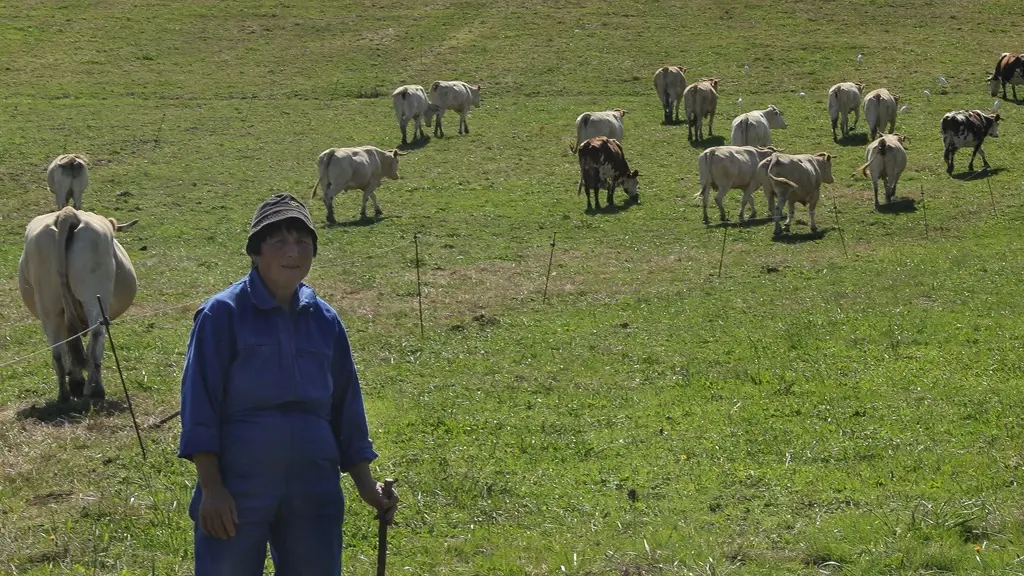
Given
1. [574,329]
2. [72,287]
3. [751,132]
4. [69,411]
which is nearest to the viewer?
[69,411]

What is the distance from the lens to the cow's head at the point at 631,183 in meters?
27.8

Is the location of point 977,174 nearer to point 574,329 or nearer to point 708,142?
point 708,142

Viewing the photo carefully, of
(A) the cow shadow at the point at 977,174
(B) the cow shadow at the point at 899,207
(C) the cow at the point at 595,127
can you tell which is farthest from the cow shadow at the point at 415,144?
(A) the cow shadow at the point at 977,174

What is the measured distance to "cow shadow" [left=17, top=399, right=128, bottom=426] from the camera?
462 inches

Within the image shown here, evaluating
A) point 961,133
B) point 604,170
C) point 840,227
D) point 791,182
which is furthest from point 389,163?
point 961,133

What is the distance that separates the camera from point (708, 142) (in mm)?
34438

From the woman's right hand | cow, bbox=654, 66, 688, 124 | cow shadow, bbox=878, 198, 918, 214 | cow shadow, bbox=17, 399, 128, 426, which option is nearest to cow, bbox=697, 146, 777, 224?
cow shadow, bbox=878, 198, 918, 214

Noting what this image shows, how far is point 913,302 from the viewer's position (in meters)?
17.0

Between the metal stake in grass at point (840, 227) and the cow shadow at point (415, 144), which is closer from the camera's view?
the metal stake in grass at point (840, 227)

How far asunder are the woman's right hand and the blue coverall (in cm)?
8

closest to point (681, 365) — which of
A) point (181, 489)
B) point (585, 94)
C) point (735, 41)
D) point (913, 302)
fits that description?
point (913, 302)

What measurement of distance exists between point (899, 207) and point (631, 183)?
6065 mm

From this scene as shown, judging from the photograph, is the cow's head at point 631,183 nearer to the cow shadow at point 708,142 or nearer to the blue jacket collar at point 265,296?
the cow shadow at point 708,142

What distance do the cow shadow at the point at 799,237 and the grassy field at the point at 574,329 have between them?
33 centimetres
